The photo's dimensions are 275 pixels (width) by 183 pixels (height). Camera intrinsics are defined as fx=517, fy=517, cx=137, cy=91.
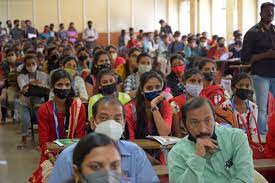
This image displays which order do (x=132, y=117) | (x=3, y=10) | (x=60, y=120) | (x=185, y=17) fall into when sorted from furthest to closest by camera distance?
(x=185, y=17), (x=3, y=10), (x=60, y=120), (x=132, y=117)

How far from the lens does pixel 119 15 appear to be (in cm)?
2230

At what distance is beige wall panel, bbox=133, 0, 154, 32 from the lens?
22.5 meters

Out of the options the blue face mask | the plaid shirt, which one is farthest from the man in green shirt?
the plaid shirt

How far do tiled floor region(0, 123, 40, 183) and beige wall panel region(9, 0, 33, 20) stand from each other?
44.2ft

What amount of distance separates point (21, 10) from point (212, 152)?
63.8ft

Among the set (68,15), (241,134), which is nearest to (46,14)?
(68,15)

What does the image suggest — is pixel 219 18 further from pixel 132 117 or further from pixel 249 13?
pixel 132 117

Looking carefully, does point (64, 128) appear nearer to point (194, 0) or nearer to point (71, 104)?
point (71, 104)

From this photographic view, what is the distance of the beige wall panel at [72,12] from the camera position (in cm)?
2162

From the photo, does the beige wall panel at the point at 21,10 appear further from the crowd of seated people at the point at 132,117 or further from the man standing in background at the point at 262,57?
the man standing in background at the point at 262,57

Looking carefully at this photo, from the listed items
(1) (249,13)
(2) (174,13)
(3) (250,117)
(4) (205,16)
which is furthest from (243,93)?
(2) (174,13)

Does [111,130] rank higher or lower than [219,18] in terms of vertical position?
lower

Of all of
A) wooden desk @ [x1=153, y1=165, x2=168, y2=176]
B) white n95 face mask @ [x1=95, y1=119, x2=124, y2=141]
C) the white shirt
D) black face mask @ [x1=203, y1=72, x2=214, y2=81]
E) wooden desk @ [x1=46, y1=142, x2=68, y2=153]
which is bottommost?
wooden desk @ [x1=153, y1=165, x2=168, y2=176]

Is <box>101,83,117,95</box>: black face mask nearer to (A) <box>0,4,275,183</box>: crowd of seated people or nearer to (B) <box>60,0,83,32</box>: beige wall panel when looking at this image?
(A) <box>0,4,275,183</box>: crowd of seated people
